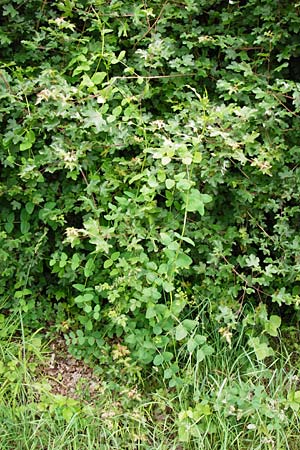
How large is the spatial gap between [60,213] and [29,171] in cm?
29

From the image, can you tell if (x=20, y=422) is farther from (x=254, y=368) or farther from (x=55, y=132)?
(x=55, y=132)

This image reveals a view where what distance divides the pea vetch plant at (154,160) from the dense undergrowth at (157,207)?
10mm

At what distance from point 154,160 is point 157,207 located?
234mm

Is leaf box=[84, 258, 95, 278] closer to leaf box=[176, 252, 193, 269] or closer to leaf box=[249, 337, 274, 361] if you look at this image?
leaf box=[176, 252, 193, 269]

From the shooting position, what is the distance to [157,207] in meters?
2.55

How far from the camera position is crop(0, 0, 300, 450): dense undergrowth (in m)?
2.30

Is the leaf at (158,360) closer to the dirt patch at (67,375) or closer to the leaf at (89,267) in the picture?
the dirt patch at (67,375)

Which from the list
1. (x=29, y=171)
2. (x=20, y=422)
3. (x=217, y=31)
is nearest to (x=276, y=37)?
(x=217, y=31)

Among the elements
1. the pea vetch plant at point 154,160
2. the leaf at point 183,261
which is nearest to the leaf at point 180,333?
the pea vetch plant at point 154,160

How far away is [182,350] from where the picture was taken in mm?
2518

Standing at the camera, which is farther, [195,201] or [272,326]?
[272,326]

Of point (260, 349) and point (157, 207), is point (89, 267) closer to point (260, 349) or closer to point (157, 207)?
point (157, 207)

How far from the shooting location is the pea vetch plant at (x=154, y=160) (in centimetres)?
235

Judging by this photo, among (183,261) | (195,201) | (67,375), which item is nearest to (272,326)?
(183,261)
